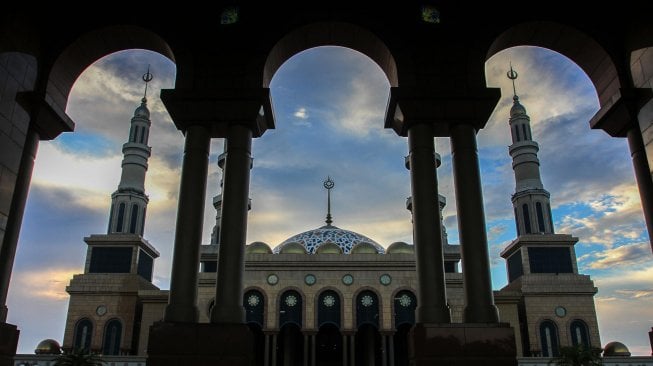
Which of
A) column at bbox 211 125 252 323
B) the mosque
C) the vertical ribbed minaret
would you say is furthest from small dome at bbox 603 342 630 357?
the vertical ribbed minaret

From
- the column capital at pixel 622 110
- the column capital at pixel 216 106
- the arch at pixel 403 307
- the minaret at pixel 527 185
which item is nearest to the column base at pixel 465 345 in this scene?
the column capital at pixel 622 110

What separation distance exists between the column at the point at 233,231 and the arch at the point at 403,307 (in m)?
39.9

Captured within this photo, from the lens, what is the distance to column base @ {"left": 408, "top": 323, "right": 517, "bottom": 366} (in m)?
10.5

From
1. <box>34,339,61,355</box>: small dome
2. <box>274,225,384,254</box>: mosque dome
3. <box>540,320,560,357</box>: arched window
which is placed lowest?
<box>34,339,61,355</box>: small dome

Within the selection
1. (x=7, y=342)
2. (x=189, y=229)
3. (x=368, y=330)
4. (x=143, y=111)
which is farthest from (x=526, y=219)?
(x=7, y=342)

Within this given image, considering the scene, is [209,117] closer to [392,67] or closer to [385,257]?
[392,67]

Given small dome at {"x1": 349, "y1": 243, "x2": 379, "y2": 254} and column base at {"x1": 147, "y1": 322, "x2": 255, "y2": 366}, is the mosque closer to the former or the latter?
small dome at {"x1": 349, "y1": 243, "x2": 379, "y2": 254}

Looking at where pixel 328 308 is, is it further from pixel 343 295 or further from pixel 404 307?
pixel 404 307

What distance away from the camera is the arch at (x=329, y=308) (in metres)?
49.9

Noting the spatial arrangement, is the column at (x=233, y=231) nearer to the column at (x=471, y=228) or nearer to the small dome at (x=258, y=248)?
the column at (x=471, y=228)

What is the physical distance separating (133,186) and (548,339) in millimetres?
42781

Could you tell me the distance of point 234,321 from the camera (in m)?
11.1

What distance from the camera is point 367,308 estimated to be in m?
50.5

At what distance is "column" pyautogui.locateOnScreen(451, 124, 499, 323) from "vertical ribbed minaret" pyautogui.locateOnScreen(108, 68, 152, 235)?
162 ft
